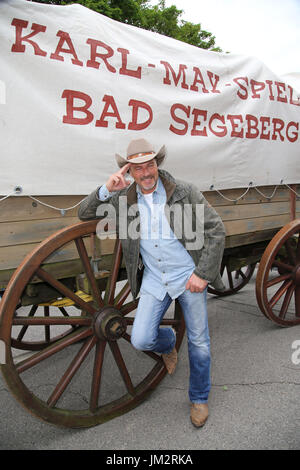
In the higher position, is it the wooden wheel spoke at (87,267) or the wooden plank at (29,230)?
the wooden plank at (29,230)

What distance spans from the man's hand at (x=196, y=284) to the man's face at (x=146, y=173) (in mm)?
575

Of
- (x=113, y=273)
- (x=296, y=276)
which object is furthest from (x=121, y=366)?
(x=296, y=276)

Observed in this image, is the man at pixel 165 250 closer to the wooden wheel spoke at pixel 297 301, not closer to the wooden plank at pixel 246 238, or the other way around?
the wooden plank at pixel 246 238

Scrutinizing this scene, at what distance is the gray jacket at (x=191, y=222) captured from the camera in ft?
6.38

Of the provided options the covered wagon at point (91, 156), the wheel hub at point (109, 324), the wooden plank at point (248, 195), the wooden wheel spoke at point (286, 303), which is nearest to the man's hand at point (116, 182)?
the covered wagon at point (91, 156)

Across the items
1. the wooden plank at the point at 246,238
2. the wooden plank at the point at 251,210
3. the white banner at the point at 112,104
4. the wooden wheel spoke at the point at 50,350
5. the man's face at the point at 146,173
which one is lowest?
the wooden wheel spoke at the point at 50,350

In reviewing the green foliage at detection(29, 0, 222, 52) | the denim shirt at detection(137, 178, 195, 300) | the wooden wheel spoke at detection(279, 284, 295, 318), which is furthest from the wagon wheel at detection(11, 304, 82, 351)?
the green foliage at detection(29, 0, 222, 52)

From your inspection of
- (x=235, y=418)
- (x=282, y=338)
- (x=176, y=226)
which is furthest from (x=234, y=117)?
(x=235, y=418)

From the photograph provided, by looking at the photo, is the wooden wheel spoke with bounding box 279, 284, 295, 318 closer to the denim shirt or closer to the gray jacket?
the gray jacket

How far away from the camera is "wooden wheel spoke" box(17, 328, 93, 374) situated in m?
1.85

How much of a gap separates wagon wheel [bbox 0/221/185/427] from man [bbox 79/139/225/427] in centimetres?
17

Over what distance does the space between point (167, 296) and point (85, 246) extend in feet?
1.98

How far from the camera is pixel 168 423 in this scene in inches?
83.0

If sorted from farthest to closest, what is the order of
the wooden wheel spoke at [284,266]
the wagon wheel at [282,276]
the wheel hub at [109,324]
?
1. the wooden wheel spoke at [284,266]
2. the wagon wheel at [282,276]
3. the wheel hub at [109,324]
